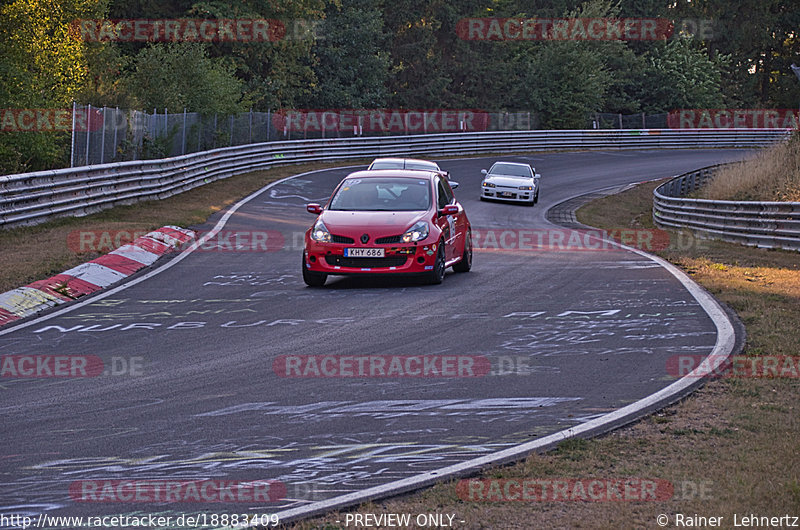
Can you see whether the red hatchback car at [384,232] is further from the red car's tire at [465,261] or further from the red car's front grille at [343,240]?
the red car's tire at [465,261]

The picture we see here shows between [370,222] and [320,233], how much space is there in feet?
2.22

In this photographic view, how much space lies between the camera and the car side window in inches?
585

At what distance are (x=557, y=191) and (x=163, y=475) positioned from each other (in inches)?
1328

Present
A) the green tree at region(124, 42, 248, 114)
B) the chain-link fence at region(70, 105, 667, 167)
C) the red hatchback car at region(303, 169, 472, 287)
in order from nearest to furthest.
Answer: the red hatchback car at region(303, 169, 472, 287), the chain-link fence at region(70, 105, 667, 167), the green tree at region(124, 42, 248, 114)

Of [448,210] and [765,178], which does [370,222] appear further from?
[765,178]

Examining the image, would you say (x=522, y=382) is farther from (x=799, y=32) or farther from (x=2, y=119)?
(x=799, y=32)

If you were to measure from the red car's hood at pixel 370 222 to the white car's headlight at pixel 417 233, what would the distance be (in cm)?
7

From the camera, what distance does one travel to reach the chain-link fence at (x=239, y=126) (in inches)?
959

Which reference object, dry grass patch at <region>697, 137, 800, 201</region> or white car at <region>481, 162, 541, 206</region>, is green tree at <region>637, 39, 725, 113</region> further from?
dry grass patch at <region>697, 137, 800, 201</region>

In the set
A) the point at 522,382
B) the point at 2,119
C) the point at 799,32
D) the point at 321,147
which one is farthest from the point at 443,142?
the point at 799,32

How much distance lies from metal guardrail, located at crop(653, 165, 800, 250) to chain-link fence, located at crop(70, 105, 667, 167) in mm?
14225

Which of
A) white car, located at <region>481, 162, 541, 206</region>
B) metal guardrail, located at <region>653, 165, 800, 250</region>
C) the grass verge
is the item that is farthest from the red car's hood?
white car, located at <region>481, 162, 541, 206</region>

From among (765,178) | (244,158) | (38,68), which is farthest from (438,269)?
(38,68)

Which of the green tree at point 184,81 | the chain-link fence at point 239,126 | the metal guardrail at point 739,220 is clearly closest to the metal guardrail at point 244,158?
the chain-link fence at point 239,126
